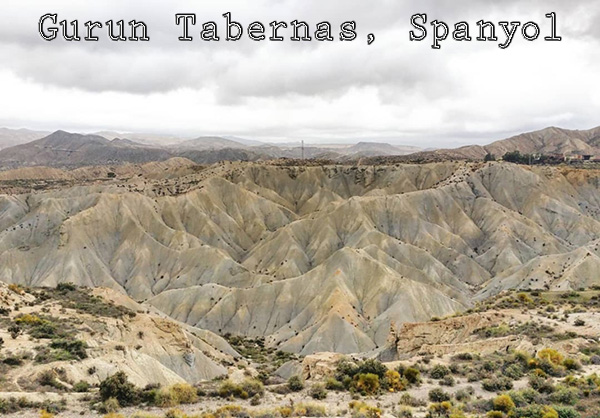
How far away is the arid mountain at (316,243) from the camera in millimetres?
76812

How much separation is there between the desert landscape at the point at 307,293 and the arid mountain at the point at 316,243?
1.38ft

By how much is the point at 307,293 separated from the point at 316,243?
2657 cm

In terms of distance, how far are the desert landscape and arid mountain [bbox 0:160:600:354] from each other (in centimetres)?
42

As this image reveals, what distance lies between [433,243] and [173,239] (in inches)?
2267

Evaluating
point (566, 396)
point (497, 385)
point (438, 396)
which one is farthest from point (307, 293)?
point (566, 396)

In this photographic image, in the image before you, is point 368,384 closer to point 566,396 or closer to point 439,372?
point 439,372

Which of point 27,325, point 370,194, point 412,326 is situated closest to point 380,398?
point 412,326

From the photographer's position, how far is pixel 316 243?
351ft

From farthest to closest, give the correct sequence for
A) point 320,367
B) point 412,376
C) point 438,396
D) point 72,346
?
point 72,346 → point 320,367 → point 412,376 → point 438,396

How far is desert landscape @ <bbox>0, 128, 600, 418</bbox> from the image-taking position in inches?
805

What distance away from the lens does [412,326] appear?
37656 millimetres

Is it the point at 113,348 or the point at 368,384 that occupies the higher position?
the point at 368,384

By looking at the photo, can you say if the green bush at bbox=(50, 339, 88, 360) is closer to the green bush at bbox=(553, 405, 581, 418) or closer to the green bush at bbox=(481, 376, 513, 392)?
the green bush at bbox=(481, 376, 513, 392)

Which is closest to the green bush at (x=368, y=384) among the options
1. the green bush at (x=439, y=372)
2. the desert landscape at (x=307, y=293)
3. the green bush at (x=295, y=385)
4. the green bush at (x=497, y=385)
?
the desert landscape at (x=307, y=293)
